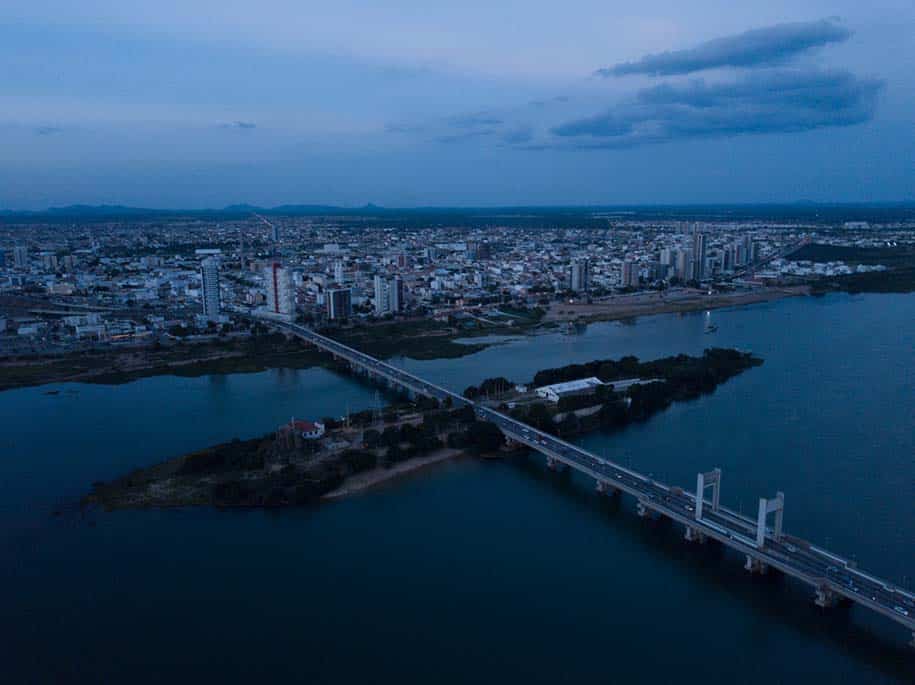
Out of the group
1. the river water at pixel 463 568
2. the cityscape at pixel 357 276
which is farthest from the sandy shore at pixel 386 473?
the cityscape at pixel 357 276

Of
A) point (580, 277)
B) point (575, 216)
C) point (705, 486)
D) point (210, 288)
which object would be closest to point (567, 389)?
point (705, 486)

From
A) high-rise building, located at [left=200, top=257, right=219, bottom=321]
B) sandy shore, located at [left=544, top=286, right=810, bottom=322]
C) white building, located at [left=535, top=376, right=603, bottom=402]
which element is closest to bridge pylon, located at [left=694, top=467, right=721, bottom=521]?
white building, located at [left=535, top=376, right=603, bottom=402]

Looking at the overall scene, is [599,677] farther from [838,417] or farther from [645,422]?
[838,417]

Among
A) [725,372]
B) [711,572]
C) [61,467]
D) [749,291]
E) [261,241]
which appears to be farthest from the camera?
[261,241]

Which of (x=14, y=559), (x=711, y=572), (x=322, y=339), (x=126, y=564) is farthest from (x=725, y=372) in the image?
(x=14, y=559)

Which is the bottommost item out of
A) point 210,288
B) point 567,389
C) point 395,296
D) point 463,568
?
point 463,568

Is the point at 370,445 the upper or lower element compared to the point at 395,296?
lower

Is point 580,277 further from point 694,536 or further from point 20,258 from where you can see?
point 20,258
